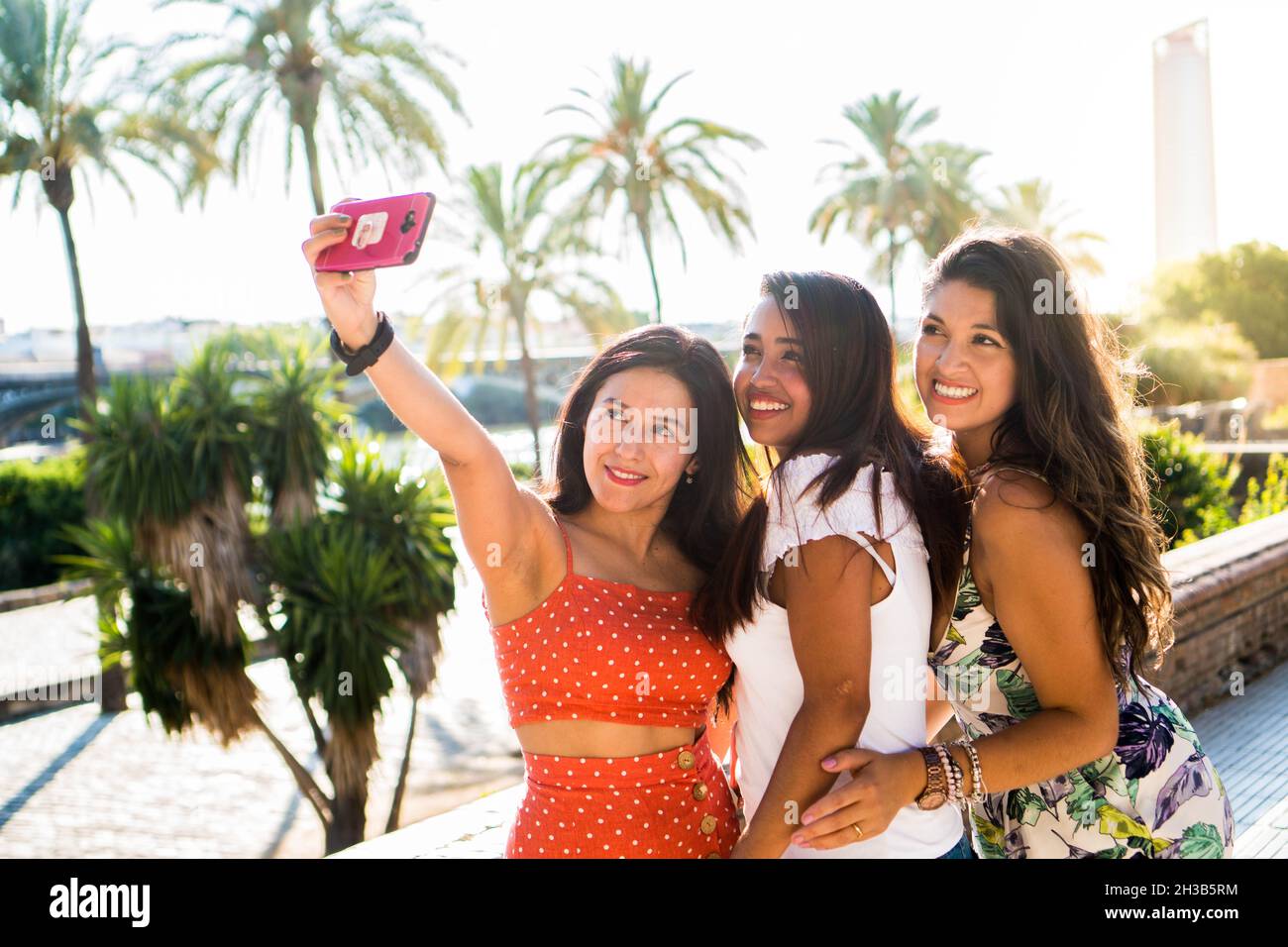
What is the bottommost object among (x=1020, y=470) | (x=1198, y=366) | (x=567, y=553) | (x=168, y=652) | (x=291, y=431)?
(x=168, y=652)

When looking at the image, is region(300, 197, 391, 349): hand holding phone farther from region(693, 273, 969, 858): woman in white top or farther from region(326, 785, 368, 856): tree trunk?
region(326, 785, 368, 856): tree trunk

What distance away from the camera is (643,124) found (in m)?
22.8

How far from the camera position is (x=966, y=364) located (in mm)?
2186

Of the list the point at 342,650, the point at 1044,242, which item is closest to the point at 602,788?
the point at 1044,242

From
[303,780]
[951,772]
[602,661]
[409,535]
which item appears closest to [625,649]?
[602,661]

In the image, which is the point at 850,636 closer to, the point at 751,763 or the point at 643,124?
the point at 751,763

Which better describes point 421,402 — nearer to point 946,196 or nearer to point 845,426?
point 845,426

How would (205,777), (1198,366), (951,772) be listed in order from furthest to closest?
(1198,366), (205,777), (951,772)

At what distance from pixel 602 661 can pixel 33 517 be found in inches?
834

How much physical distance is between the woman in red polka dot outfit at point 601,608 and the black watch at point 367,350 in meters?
0.01

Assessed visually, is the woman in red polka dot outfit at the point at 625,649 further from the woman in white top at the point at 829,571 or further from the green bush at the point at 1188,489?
the green bush at the point at 1188,489

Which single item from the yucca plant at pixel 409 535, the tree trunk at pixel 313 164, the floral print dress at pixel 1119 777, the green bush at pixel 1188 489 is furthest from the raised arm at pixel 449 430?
the tree trunk at pixel 313 164

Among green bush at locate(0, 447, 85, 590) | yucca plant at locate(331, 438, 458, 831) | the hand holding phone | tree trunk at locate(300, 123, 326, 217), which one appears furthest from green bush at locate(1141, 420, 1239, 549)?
green bush at locate(0, 447, 85, 590)

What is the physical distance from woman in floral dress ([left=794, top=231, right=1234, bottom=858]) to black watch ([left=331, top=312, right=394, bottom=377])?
1.04 m
